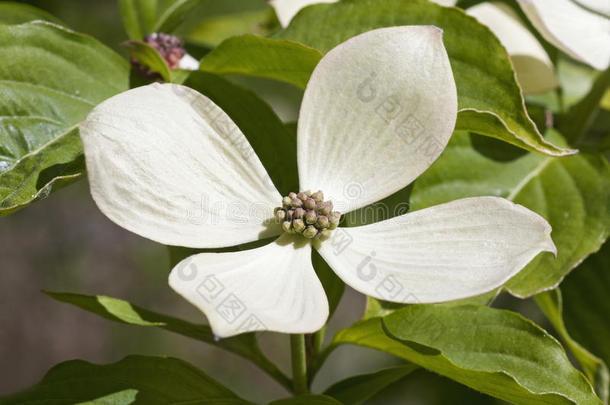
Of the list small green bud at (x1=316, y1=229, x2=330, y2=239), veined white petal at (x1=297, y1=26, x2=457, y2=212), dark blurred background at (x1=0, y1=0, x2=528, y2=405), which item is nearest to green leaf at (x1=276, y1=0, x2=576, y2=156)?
veined white petal at (x1=297, y1=26, x2=457, y2=212)

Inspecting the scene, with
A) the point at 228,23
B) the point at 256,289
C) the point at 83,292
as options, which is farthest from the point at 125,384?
the point at 83,292

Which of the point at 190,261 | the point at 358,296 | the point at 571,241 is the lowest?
the point at 358,296

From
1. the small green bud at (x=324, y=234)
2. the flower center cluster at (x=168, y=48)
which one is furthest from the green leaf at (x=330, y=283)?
the flower center cluster at (x=168, y=48)

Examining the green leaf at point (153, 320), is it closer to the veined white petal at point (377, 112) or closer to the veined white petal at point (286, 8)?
the veined white petal at point (377, 112)

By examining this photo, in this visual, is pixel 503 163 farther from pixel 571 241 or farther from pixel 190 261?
pixel 190 261

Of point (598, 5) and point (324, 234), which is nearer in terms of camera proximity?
point (324, 234)

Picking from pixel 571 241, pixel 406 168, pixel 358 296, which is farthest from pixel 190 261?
pixel 358 296

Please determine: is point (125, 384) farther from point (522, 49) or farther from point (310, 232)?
point (522, 49)
